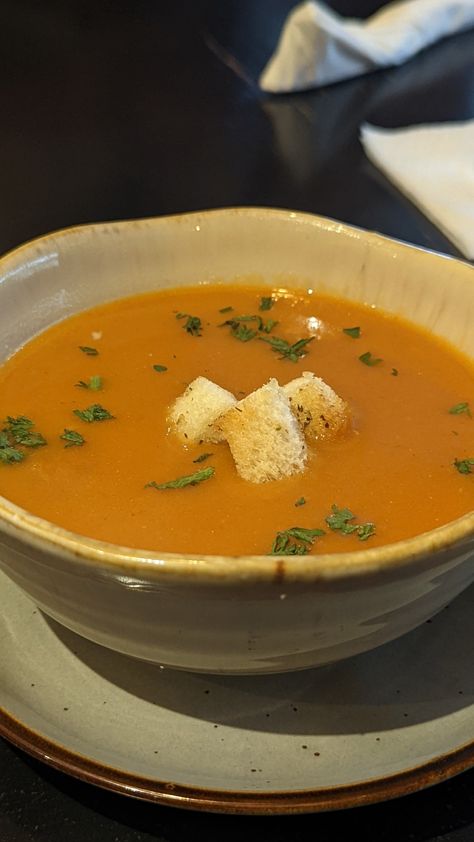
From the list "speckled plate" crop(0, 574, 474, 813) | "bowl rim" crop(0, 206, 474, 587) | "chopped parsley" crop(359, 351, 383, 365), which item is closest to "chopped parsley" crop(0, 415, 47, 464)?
"speckled plate" crop(0, 574, 474, 813)

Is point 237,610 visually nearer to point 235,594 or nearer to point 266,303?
point 235,594

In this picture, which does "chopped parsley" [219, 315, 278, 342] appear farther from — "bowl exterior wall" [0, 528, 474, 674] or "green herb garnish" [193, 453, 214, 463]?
"bowl exterior wall" [0, 528, 474, 674]

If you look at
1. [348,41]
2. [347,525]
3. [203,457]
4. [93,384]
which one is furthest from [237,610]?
[348,41]

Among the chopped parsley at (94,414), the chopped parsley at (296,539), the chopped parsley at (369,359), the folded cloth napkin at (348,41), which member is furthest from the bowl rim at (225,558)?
the folded cloth napkin at (348,41)

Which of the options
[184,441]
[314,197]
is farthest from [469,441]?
[314,197]

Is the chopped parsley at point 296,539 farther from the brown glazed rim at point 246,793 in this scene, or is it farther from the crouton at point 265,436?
the brown glazed rim at point 246,793

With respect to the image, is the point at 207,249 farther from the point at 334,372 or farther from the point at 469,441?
the point at 469,441

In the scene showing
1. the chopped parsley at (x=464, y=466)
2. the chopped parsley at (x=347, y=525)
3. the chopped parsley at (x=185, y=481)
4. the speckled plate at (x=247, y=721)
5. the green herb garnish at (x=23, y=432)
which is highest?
the green herb garnish at (x=23, y=432)

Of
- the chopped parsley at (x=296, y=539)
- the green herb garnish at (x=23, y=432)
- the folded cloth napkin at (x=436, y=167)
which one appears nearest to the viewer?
the chopped parsley at (x=296, y=539)

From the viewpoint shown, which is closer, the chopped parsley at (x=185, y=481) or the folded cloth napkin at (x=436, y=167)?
the chopped parsley at (x=185, y=481)
